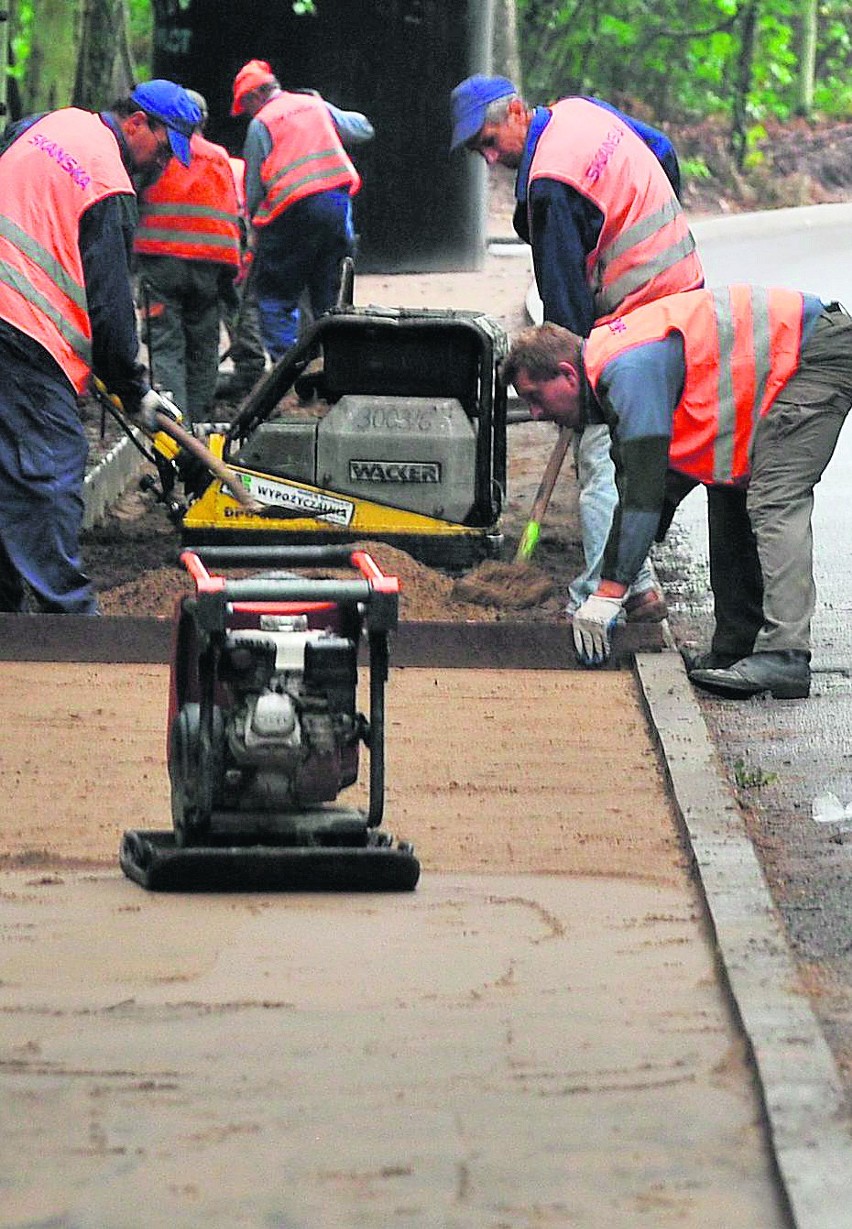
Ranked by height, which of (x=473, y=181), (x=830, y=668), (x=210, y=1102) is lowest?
(x=473, y=181)

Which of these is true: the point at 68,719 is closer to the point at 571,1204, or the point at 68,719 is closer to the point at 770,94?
the point at 571,1204

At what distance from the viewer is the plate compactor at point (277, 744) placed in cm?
445

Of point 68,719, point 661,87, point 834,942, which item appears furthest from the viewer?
point 661,87

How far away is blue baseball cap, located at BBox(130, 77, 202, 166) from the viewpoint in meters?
6.90

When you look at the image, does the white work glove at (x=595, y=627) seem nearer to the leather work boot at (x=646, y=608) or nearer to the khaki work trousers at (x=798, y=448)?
the khaki work trousers at (x=798, y=448)

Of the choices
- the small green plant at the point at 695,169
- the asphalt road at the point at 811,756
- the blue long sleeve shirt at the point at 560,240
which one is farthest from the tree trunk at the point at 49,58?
the blue long sleeve shirt at the point at 560,240

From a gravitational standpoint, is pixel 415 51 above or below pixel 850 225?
above

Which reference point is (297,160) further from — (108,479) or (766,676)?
(766,676)

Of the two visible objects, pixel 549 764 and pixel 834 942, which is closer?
pixel 834 942

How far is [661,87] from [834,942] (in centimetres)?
2638

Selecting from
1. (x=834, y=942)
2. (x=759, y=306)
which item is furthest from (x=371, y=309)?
(x=834, y=942)

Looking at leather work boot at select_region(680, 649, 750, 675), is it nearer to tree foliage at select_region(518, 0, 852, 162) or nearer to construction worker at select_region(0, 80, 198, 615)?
construction worker at select_region(0, 80, 198, 615)

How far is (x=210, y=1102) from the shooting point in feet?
11.3

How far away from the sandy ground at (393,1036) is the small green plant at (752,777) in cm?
37
